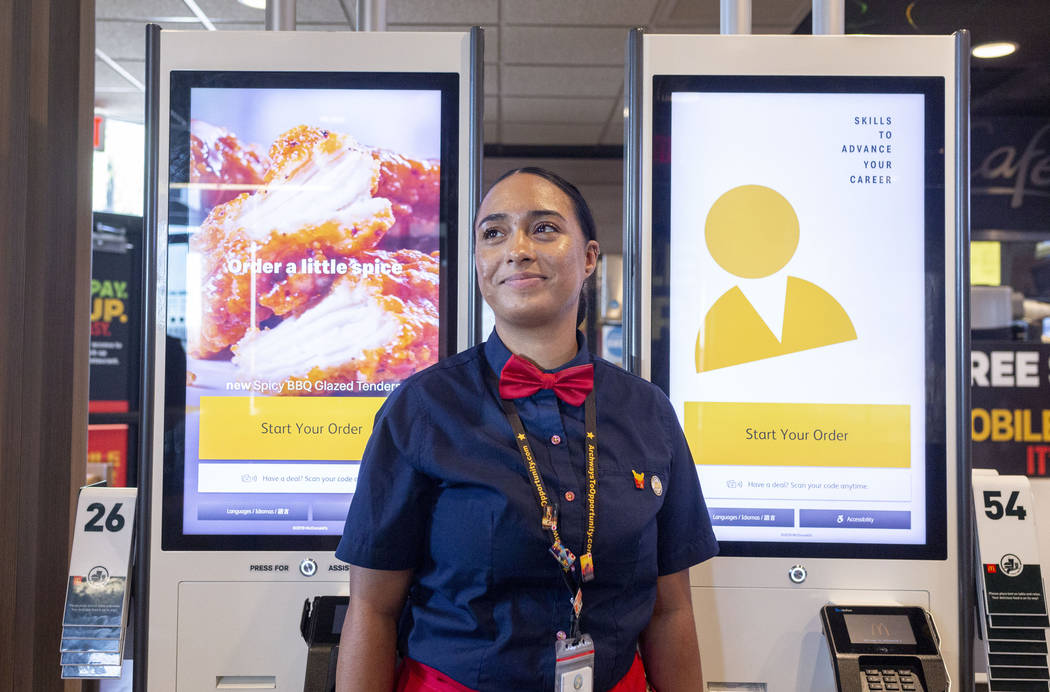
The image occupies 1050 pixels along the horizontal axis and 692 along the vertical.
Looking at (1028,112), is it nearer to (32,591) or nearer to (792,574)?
(792,574)

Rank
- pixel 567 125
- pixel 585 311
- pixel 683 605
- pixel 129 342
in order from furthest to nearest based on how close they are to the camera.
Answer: pixel 567 125 → pixel 129 342 → pixel 585 311 → pixel 683 605

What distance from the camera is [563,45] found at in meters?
5.47

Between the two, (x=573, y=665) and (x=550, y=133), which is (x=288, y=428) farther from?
(x=550, y=133)

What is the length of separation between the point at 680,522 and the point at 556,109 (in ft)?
18.9

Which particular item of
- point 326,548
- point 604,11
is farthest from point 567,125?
point 326,548

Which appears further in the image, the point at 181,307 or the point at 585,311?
the point at 181,307

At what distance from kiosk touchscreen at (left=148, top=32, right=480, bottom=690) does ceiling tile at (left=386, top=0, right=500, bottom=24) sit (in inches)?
123

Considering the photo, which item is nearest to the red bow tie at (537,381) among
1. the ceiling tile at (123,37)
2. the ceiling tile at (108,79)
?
the ceiling tile at (123,37)

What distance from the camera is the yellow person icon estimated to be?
1.96 m

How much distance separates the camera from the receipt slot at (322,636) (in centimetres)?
174

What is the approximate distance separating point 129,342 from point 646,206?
174 inches

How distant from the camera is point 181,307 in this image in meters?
1.95

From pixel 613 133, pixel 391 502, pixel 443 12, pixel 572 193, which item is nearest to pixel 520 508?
pixel 391 502

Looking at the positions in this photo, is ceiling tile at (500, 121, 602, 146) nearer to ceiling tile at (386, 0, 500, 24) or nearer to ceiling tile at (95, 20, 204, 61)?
ceiling tile at (386, 0, 500, 24)
